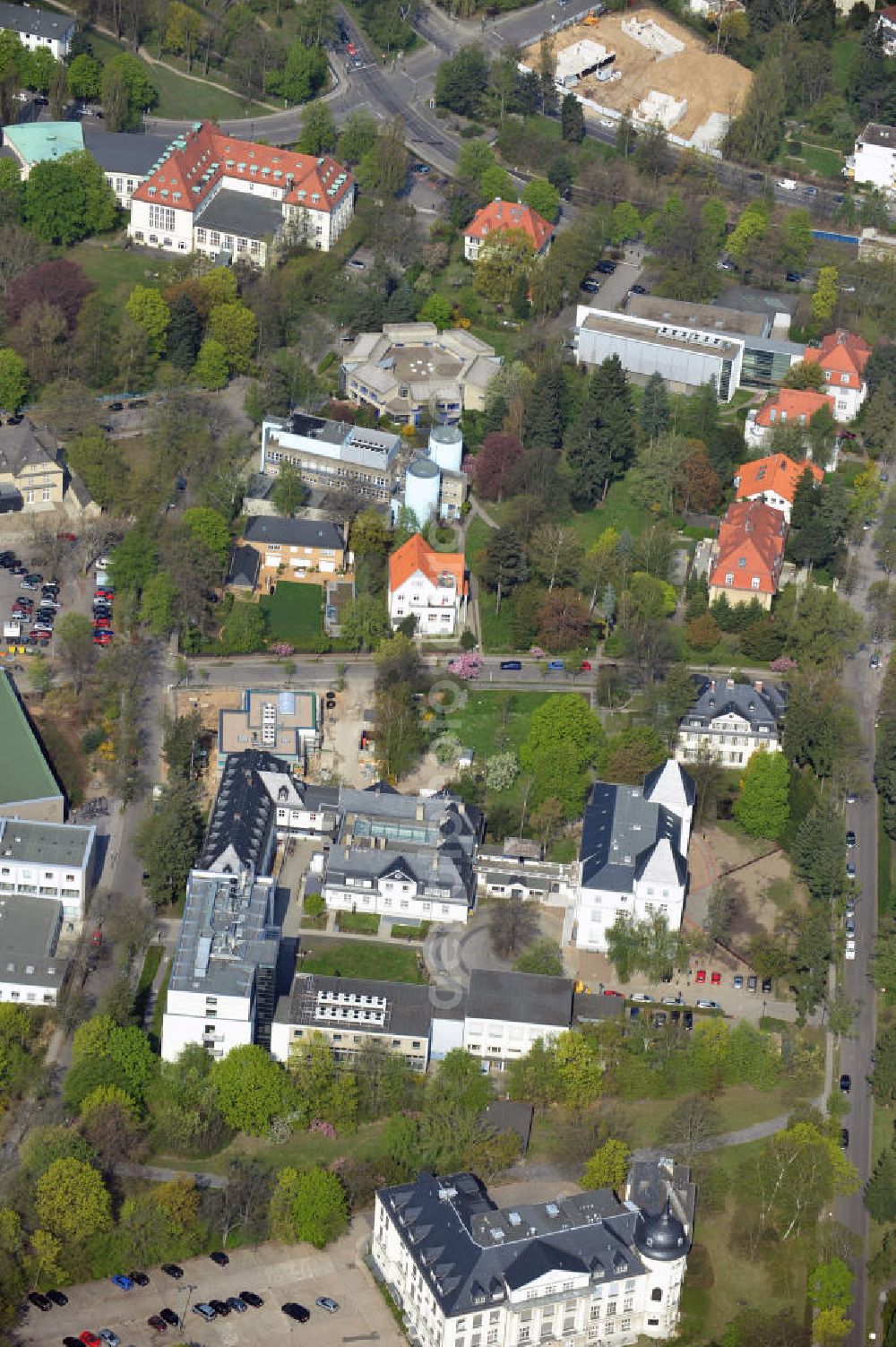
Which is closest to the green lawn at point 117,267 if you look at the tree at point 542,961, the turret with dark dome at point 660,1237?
the tree at point 542,961

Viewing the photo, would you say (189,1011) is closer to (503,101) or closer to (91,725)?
(91,725)

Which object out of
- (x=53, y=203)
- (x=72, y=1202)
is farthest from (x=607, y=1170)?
(x=53, y=203)

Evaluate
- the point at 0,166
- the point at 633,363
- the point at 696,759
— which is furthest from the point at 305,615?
the point at 0,166

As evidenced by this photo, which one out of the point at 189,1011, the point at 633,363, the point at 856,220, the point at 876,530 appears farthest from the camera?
the point at 856,220

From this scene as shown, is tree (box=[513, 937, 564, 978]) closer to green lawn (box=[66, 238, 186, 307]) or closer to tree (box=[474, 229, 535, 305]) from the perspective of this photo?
green lawn (box=[66, 238, 186, 307])

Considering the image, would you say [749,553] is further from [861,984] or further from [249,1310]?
[249,1310]

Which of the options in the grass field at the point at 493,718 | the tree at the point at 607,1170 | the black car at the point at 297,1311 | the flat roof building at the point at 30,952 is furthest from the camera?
the grass field at the point at 493,718

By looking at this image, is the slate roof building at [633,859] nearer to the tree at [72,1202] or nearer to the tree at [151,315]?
the tree at [72,1202]
